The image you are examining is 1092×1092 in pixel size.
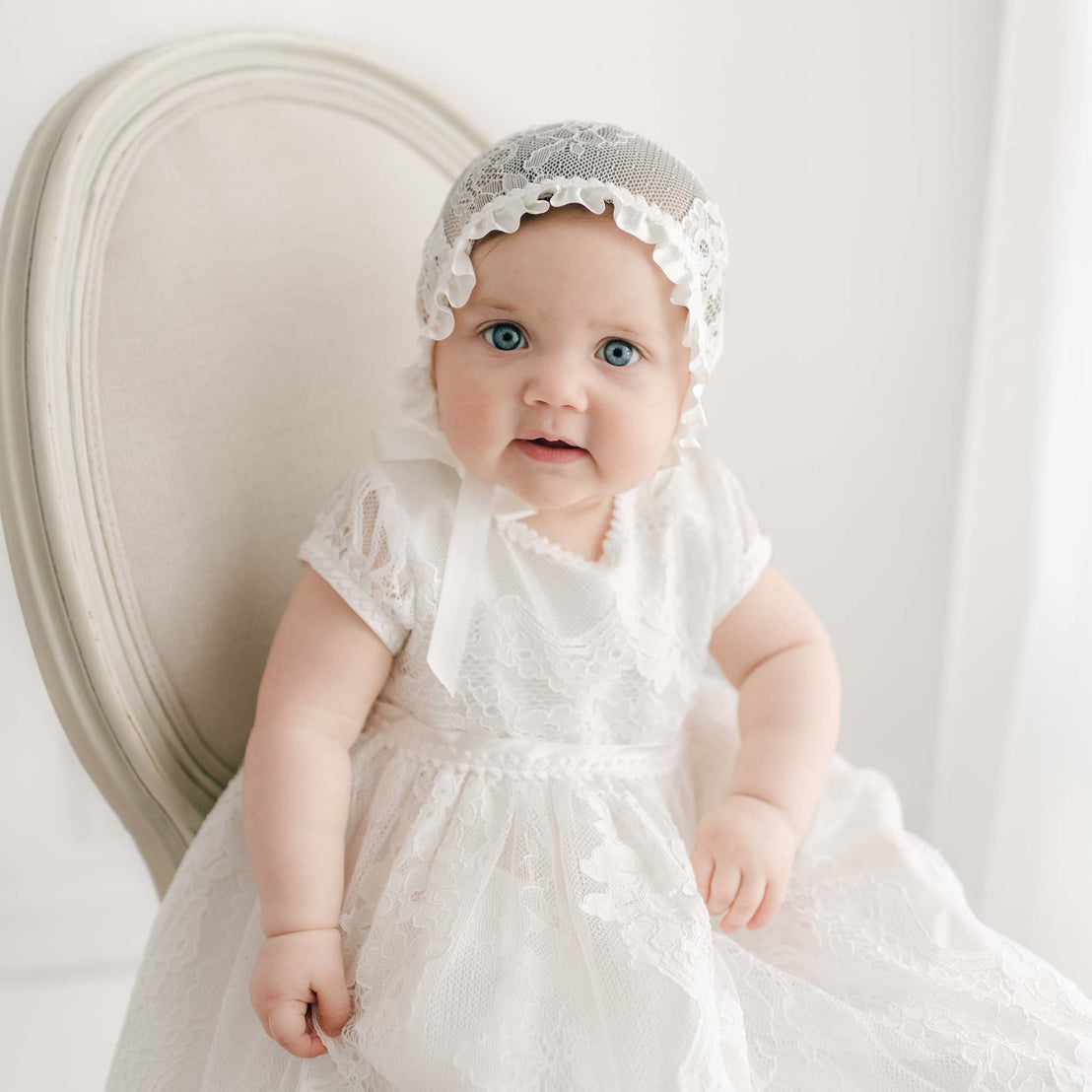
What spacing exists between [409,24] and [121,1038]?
1.00m

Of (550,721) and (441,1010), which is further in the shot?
(550,721)

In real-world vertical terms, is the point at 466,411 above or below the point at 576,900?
above

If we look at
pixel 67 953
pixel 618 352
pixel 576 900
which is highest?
pixel 618 352

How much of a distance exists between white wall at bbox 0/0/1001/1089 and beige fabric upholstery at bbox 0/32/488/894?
0.14 metres

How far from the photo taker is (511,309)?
86cm

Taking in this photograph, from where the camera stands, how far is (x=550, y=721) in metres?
0.93

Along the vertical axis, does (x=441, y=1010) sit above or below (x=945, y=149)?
below

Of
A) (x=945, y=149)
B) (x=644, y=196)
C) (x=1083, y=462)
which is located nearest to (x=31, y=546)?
(x=644, y=196)

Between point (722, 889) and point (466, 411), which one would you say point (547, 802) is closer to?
point (722, 889)

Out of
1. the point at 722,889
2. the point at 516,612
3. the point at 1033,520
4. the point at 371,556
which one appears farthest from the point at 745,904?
the point at 1033,520

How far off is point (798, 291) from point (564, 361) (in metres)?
0.68

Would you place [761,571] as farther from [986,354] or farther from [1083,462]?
[986,354]
